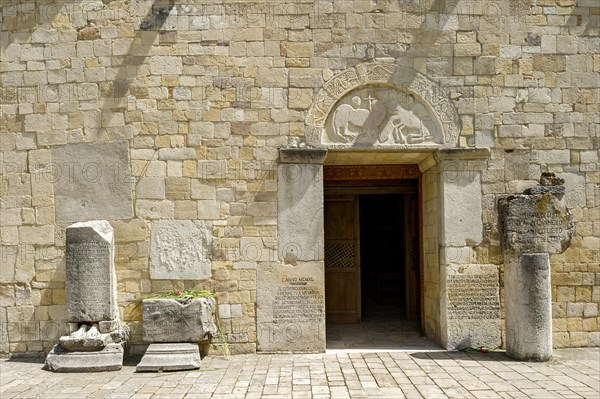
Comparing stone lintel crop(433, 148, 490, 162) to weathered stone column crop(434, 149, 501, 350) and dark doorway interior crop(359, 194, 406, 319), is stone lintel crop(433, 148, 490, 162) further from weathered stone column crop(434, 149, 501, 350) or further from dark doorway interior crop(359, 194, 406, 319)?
dark doorway interior crop(359, 194, 406, 319)

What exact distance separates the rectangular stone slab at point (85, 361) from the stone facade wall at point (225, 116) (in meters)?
0.57

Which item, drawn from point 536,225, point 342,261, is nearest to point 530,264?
point 536,225

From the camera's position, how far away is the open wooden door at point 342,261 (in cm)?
828

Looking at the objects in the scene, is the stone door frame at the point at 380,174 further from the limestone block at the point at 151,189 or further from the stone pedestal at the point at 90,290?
the stone pedestal at the point at 90,290

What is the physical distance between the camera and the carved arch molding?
21.2 feet

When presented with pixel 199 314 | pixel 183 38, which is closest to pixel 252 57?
pixel 183 38

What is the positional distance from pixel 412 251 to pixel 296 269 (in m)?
2.53

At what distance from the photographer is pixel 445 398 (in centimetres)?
455

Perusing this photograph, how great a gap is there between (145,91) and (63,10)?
1459 mm

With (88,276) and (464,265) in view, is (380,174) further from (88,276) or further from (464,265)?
(88,276)

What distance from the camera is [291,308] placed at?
249 inches

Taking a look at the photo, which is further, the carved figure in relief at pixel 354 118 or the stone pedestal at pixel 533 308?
the carved figure in relief at pixel 354 118

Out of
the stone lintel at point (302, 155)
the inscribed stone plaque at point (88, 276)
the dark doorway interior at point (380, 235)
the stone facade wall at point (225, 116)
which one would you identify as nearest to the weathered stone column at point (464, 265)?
the stone facade wall at point (225, 116)

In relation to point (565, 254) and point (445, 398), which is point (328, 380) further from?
point (565, 254)
